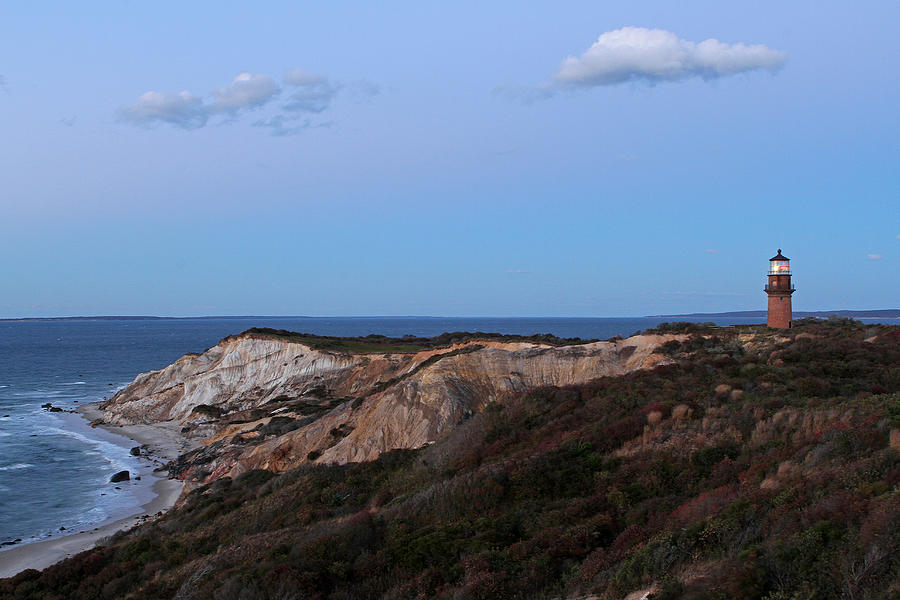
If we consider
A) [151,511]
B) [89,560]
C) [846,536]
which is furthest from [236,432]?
[846,536]

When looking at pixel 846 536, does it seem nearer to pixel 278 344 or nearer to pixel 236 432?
pixel 236 432

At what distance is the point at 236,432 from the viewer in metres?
44.8

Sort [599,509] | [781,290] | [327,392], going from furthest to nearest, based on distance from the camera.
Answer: [327,392] → [781,290] → [599,509]

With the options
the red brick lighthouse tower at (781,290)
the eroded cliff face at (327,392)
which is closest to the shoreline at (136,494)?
the eroded cliff face at (327,392)

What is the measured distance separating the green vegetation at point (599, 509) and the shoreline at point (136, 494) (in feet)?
11.3

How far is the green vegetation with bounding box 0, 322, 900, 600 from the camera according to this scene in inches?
385

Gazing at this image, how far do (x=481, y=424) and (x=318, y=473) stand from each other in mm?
6432

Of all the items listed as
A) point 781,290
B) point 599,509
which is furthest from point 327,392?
point 599,509

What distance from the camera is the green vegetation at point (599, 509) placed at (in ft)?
32.1

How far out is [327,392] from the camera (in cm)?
5394

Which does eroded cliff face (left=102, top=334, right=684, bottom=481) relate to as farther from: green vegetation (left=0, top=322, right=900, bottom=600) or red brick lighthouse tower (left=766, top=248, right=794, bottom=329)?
red brick lighthouse tower (left=766, top=248, right=794, bottom=329)

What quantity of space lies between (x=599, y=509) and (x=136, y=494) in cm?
3098

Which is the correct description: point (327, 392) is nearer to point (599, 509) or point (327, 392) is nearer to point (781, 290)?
point (781, 290)

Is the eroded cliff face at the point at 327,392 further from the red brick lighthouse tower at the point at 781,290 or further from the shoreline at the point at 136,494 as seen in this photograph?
the red brick lighthouse tower at the point at 781,290
